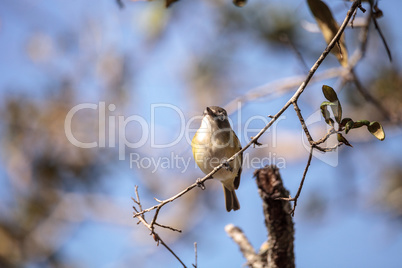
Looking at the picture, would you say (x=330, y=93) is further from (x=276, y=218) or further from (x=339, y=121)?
(x=276, y=218)

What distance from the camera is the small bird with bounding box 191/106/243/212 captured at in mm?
3734

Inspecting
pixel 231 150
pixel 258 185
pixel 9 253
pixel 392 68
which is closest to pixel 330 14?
pixel 258 185

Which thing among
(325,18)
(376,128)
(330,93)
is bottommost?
(376,128)

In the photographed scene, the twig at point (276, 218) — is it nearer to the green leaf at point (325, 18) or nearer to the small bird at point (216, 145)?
the small bird at point (216, 145)

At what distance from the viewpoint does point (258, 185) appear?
2.94 m

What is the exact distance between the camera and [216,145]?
3.73 meters

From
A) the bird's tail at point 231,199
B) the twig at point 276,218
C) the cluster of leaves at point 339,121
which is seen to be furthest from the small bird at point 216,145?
the cluster of leaves at point 339,121

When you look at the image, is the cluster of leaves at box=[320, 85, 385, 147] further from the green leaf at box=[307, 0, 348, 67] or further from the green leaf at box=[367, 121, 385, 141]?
the green leaf at box=[307, 0, 348, 67]

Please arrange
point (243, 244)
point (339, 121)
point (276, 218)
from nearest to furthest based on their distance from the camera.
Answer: point (339, 121) < point (276, 218) < point (243, 244)

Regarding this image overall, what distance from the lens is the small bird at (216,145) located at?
3734 millimetres

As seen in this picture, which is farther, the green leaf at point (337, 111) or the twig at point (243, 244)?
the twig at point (243, 244)

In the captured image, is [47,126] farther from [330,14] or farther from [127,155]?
[330,14]

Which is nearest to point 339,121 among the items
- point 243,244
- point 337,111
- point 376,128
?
point 337,111

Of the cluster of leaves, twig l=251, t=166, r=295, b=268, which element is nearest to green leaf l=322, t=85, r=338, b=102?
the cluster of leaves
